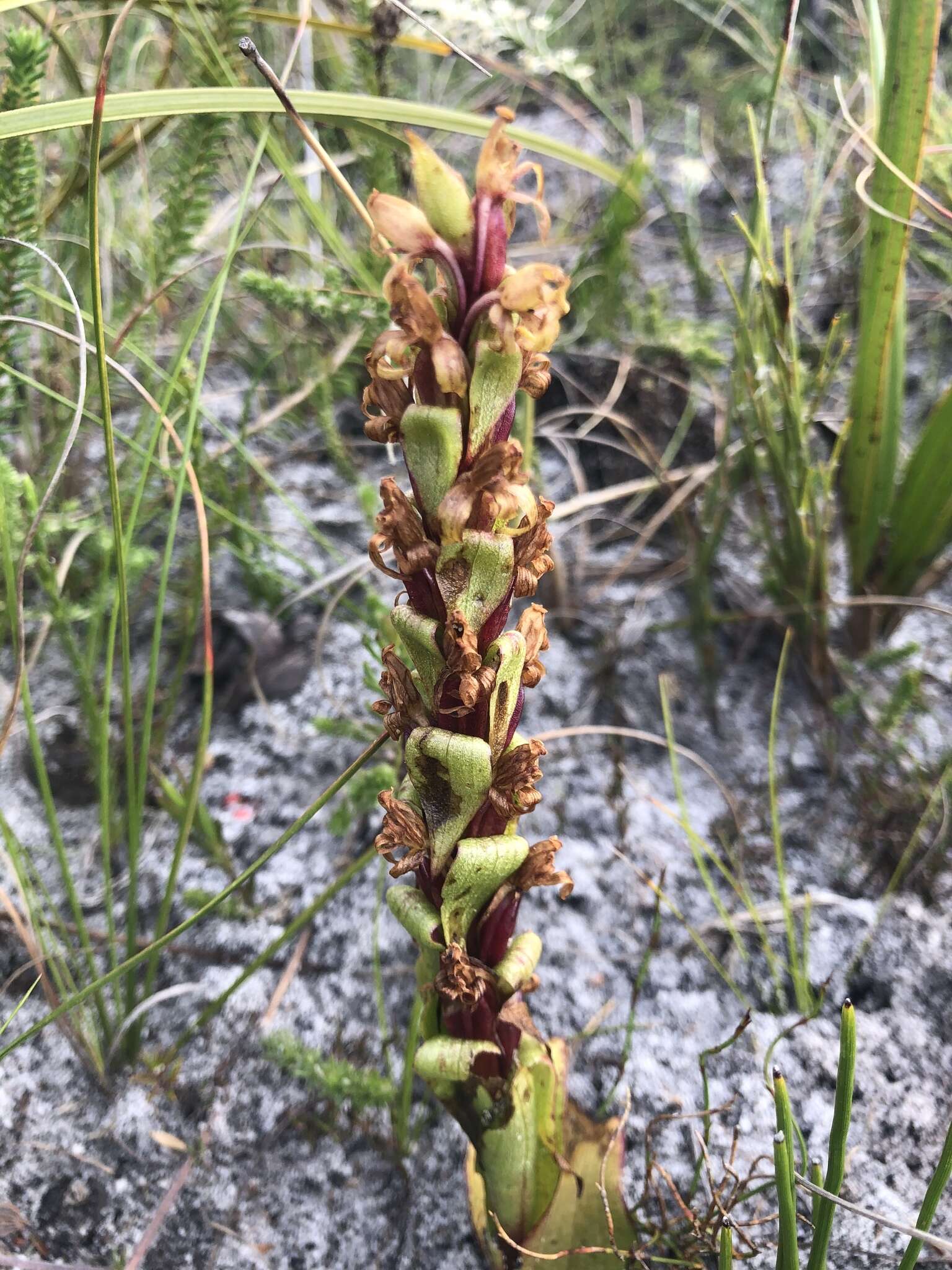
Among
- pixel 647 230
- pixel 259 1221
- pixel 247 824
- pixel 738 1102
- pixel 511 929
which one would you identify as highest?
pixel 647 230

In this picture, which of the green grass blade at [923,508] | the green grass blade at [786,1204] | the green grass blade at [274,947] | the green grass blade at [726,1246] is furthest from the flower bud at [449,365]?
the green grass blade at [923,508]

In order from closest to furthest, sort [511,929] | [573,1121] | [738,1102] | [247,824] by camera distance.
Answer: [511,929]
[573,1121]
[738,1102]
[247,824]

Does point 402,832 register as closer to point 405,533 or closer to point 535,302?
point 405,533

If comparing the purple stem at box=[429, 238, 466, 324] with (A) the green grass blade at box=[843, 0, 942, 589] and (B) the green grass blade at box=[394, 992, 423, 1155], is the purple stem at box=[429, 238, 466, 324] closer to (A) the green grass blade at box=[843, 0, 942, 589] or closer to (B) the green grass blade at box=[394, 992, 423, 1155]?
(B) the green grass blade at box=[394, 992, 423, 1155]

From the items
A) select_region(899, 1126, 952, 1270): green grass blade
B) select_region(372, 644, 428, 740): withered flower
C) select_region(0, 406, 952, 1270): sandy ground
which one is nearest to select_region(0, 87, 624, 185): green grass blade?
select_region(372, 644, 428, 740): withered flower

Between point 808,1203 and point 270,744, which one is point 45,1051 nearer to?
point 270,744

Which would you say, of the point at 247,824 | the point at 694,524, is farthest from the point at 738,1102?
the point at 694,524

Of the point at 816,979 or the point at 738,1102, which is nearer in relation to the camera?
the point at 738,1102
